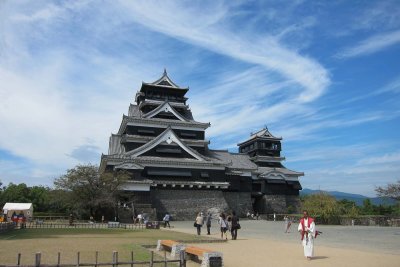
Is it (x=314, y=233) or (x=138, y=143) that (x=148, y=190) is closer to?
(x=138, y=143)

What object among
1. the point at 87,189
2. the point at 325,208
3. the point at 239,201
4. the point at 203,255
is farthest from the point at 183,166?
the point at 203,255

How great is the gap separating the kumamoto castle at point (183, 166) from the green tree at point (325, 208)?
994cm

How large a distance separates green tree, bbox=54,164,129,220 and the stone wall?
798cm

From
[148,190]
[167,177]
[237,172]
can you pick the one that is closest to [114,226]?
Result: [148,190]

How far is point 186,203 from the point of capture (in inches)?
1708

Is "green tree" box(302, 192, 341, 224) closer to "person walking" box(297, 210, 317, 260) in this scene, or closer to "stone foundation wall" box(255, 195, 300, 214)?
"stone foundation wall" box(255, 195, 300, 214)

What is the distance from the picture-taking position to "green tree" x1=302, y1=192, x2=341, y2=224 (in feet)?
126

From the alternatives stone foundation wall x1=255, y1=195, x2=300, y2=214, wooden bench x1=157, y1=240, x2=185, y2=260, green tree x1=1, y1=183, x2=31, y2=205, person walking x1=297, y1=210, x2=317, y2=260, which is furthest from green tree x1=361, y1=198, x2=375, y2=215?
green tree x1=1, y1=183, x2=31, y2=205

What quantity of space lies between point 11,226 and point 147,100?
29.4 metres

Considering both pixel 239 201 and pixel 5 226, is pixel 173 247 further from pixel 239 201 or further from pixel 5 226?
pixel 239 201

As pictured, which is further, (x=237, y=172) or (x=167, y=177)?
(x=237, y=172)

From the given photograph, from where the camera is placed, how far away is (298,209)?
53.1 metres

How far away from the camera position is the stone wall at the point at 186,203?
4231 centimetres

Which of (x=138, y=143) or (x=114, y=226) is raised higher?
(x=138, y=143)
